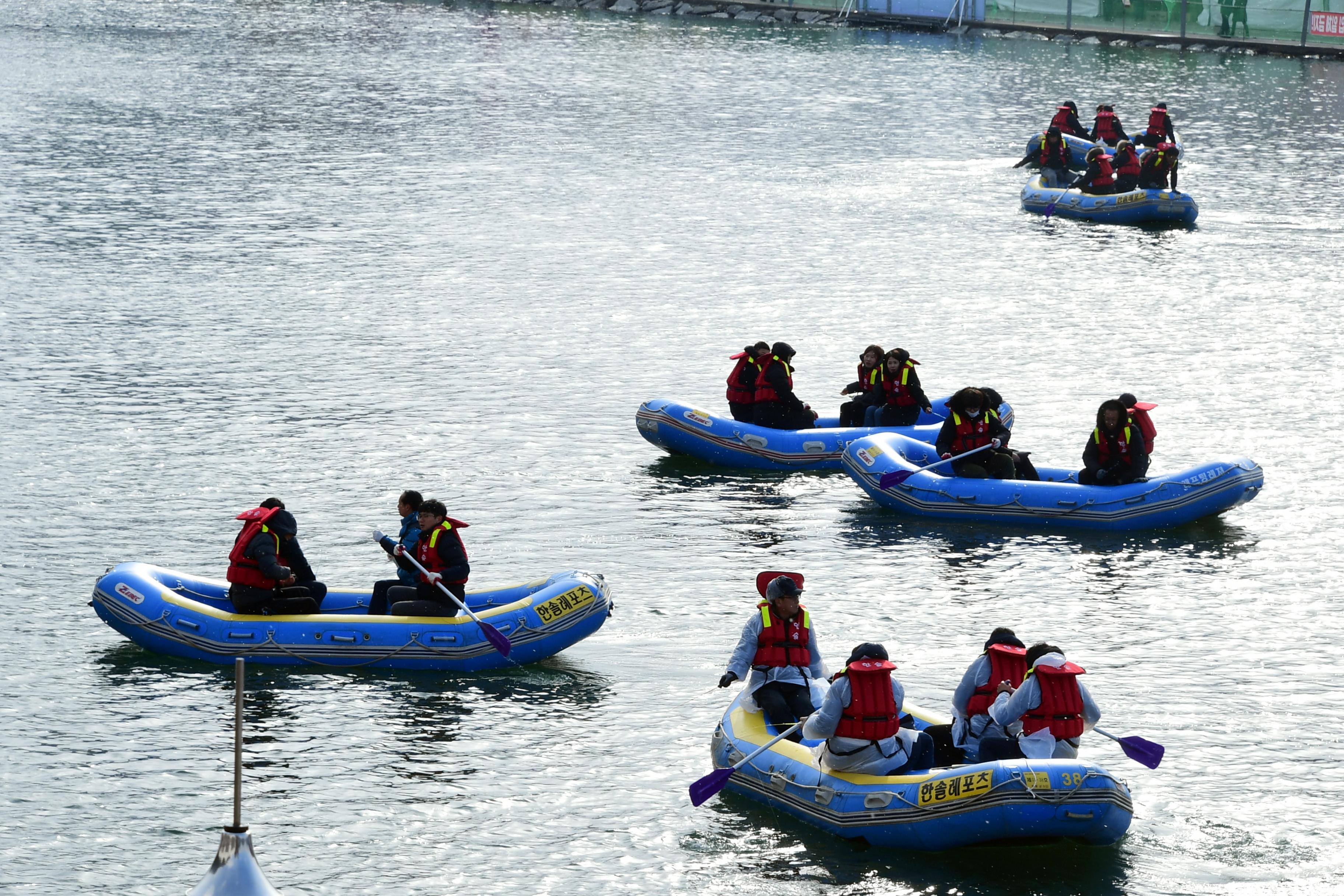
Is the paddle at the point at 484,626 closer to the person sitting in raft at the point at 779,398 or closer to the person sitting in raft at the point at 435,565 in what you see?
the person sitting in raft at the point at 435,565

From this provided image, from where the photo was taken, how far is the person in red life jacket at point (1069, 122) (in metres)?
44.2

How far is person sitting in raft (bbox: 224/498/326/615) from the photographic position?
15914 mm

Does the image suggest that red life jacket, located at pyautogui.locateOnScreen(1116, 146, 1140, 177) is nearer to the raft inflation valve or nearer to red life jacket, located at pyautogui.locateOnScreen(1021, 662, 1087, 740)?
red life jacket, located at pyautogui.locateOnScreen(1021, 662, 1087, 740)

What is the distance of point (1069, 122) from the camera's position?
148 feet

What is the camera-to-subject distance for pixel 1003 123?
53750 millimetres

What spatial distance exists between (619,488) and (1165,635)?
7.46m

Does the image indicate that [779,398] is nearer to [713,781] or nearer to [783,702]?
[783,702]

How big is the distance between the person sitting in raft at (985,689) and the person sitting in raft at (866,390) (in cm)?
990

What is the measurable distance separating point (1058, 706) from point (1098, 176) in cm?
3041

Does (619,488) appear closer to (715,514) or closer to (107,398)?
(715,514)

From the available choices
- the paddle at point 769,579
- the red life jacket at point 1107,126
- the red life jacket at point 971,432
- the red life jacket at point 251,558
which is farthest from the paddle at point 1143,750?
the red life jacket at point 1107,126

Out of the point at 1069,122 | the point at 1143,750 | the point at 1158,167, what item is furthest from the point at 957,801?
A: the point at 1069,122

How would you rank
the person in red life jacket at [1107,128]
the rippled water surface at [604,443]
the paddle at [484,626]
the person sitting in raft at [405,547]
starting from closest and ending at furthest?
the rippled water surface at [604,443] < the paddle at [484,626] < the person sitting in raft at [405,547] < the person in red life jacket at [1107,128]

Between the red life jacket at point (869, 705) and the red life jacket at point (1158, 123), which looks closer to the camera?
the red life jacket at point (869, 705)
